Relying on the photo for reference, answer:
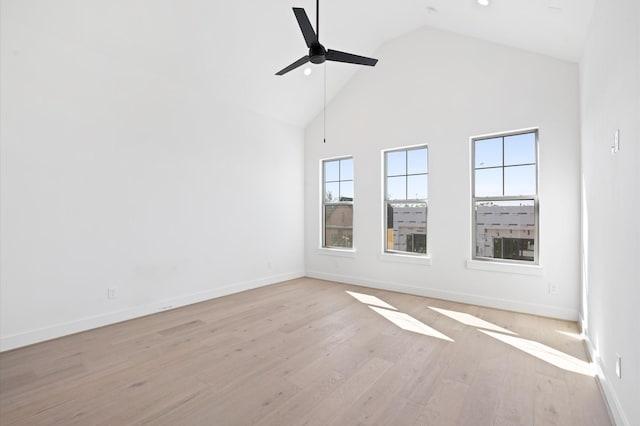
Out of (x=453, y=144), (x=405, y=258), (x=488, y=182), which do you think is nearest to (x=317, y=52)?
(x=453, y=144)

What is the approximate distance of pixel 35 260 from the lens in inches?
122

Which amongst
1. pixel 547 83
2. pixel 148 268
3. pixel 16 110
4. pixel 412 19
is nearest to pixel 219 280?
pixel 148 268

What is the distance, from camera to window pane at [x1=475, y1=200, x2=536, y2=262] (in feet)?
13.1

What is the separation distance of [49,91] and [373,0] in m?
3.86

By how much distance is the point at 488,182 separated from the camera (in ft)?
14.0

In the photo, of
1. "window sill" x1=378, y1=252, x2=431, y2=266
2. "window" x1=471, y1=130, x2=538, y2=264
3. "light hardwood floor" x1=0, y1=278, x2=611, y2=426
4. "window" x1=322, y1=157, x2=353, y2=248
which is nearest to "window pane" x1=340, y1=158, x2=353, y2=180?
"window" x1=322, y1=157, x2=353, y2=248

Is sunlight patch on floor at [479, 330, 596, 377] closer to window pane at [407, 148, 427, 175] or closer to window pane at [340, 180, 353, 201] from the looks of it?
window pane at [407, 148, 427, 175]

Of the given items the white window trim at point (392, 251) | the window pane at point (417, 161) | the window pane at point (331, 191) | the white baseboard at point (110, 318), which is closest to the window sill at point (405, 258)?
the white window trim at point (392, 251)

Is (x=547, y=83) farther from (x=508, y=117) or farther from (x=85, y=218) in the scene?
(x=85, y=218)

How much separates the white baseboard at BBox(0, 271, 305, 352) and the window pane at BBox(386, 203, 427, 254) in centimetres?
243

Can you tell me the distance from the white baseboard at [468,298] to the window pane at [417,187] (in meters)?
1.41

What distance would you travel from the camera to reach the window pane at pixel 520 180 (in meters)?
3.98

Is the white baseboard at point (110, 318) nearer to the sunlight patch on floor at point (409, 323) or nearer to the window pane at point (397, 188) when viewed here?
the sunlight patch on floor at point (409, 323)

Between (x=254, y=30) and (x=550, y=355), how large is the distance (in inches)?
186
